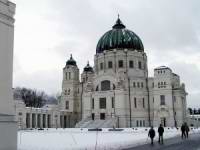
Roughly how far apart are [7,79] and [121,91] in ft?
229

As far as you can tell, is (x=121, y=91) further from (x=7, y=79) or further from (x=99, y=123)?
(x=7, y=79)

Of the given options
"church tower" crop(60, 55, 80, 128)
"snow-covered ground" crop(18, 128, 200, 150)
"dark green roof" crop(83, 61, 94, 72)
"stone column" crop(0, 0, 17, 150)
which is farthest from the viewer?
"dark green roof" crop(83, 61, 94, 72)

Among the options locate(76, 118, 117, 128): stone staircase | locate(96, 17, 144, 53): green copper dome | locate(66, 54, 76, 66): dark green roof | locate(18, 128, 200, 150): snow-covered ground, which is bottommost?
locate(76, 118, 117, 128): stone staircase

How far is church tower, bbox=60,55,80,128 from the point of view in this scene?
297ft

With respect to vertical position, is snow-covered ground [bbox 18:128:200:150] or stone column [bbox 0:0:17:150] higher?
stone column [bbox 0:0:17:150]

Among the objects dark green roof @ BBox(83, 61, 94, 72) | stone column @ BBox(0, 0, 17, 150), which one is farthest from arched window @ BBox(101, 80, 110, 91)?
stone column @ BBox(0, 0, 17, 150)

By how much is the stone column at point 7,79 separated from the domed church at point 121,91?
6622 cm

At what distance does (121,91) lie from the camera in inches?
3177

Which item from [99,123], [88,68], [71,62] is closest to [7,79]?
[99,123]

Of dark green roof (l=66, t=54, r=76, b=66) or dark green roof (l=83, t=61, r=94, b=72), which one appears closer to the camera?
dark green roof (l=66, t=54, r=76, b=66)

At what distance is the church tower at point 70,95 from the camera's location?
9038cm

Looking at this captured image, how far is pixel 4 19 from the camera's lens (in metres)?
11.7

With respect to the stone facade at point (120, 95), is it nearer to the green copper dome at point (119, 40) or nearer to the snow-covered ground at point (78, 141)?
the green copper dome at point (119, 40)

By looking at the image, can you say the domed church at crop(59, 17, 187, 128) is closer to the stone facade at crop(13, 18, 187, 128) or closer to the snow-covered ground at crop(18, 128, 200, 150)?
the stone facade at crop(13, 18, 187, 128)
